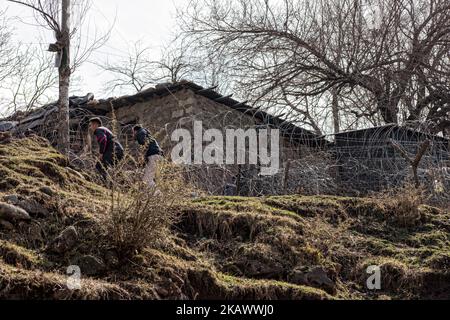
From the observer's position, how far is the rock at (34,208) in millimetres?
5012

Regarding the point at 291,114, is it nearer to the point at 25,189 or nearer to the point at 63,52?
the point at 63,52

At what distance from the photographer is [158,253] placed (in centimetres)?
471

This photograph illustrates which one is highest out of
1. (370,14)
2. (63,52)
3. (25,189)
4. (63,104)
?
(370,14)

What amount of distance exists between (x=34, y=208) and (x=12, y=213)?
0.96 ft

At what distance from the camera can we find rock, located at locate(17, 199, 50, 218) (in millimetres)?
5012

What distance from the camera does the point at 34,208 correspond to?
16.6ft

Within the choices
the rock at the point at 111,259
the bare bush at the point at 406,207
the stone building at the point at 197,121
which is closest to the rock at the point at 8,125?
the stone building at the point at 197,121

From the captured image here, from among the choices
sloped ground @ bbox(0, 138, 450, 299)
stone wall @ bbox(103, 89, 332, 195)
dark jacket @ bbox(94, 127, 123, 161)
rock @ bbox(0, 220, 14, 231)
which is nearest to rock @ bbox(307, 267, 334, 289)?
sloped ground @ bbox(0, 138, 450, 299)

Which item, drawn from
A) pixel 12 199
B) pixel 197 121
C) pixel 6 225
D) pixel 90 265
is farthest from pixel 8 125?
pixel 90 265

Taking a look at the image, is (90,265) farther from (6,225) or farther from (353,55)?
(353,55)

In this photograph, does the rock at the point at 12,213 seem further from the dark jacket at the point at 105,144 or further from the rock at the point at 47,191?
the dark jacket at the point at 105,144
